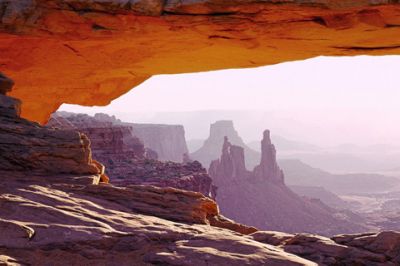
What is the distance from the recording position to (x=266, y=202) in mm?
79000

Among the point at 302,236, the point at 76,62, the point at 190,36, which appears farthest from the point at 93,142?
→ the point at 302,236

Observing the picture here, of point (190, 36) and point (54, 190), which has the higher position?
point (190, 36)

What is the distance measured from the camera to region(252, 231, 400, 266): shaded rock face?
905 centimetres

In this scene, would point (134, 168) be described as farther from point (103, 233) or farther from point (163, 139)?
point (163, 139)

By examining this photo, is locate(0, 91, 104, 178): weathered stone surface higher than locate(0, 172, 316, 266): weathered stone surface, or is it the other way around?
locate(0, 91, 104, 178): weathered stone surface

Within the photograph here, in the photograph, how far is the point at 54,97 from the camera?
1877 centimetres

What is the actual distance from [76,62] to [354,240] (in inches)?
401

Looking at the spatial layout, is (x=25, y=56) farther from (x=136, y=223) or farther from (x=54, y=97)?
(x=136, y=223)

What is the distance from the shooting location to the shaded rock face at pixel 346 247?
9055mm

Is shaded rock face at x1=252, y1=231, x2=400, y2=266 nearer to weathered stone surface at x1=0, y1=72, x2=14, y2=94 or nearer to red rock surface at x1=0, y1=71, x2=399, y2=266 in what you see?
red rock surface at x1=0, y1=71, x2=399, y2=266

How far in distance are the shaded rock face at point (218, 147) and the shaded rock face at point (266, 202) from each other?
180 feet

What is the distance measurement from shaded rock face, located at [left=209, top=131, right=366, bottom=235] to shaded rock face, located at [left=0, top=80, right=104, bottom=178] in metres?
60.7

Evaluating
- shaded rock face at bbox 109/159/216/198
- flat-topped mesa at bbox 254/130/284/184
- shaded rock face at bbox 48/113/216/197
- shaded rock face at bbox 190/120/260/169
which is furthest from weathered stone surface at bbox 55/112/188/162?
shaded rock face at bbox 109/159/216/198

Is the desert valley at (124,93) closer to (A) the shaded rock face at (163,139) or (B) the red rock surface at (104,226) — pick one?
(B) the red rock surface at (104,226)
